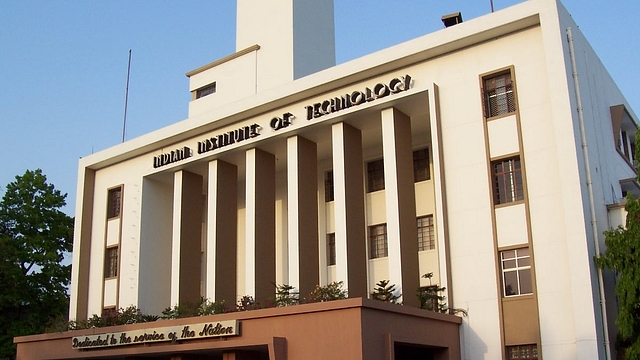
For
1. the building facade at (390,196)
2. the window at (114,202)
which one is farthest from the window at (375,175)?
the window at (114,202)

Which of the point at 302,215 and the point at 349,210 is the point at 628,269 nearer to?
the point at 349,210

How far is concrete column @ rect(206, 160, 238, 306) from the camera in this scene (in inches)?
1055

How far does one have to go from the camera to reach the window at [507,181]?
20.4 m

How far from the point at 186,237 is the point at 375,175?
7839 millimetres

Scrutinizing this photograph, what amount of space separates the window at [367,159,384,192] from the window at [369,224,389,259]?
1.50 m

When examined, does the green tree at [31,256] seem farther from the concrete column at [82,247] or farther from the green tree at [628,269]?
the green tree at [628,269]

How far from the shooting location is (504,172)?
2073cm

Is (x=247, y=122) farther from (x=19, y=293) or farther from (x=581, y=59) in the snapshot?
(x=19, y=293)

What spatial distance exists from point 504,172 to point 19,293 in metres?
25.3

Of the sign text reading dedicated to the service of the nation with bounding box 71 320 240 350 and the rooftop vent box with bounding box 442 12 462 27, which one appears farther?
the rooftop vent box with bounding box 442 12 462 27

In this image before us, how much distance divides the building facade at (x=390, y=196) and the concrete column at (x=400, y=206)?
66 mm

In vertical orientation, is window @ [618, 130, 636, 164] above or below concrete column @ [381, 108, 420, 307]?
above

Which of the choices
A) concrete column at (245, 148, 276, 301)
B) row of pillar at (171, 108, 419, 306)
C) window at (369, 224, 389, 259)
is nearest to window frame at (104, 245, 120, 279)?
row of pillar at (171, 108, 419, 306)

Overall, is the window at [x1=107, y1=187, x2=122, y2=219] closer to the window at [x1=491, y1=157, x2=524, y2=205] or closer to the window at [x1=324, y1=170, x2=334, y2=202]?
the window at [x1=324, y1=170, x2=334, y2=202]
